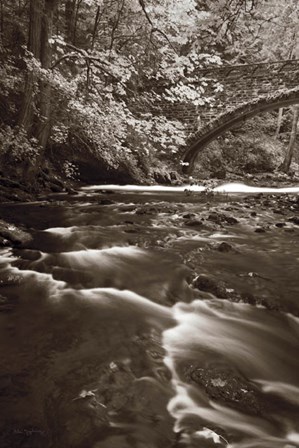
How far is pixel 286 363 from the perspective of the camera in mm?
2146

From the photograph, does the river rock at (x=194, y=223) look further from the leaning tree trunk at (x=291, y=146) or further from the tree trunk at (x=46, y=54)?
the leaning tree trunk at (x=291, y=146)

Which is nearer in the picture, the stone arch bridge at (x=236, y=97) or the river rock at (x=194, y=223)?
the river rock at (x=194, y=223)

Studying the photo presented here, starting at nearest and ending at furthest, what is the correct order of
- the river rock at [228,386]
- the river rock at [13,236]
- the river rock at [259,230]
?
the river rock at [228,386], the river rock at [13,236], the river rock at [259,230]

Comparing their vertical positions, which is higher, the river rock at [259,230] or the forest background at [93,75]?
the forest background at [93,75]

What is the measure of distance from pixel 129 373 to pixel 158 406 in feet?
0.87

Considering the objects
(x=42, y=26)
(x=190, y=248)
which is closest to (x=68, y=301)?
(x=190, y=248)

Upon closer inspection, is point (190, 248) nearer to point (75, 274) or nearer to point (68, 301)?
point (75, 274)

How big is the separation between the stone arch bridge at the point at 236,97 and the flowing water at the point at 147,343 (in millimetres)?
11533

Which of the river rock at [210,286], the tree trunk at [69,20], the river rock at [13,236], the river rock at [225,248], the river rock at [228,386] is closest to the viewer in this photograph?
the river rock at [228,386]

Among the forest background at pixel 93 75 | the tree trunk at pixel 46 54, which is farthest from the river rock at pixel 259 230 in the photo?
the tree trunk at pixel 46 54

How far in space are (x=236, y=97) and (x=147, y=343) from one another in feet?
48.4

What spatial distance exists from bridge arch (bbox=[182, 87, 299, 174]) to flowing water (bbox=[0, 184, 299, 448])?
1143 centimetres

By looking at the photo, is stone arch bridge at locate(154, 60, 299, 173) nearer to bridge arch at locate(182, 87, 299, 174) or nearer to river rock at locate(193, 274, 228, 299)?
bridge arch at locate(182, 87, 299, 174)

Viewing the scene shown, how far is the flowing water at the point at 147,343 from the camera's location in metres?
1.53
